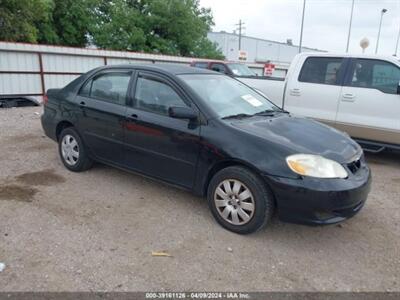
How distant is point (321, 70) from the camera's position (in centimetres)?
645

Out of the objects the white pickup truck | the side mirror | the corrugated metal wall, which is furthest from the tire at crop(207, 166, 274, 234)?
the corrugated metal wall

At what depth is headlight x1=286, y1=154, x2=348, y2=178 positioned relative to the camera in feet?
10.1

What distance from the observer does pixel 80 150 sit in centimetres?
480

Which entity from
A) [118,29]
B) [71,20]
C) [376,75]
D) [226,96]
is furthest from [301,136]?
[118,29]

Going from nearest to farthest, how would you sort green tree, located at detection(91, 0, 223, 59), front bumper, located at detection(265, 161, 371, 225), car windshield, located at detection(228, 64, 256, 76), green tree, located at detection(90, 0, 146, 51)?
front bumper, located at detection(265, 161, 371, 225) → car windshield, located at detection(228, 64, 256, 76) → green tree, located at detection(90, 0, 146, 51) → green tree, located at detection(91, 0, 223, 59)

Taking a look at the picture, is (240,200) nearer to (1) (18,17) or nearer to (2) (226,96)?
(2) (226,96)

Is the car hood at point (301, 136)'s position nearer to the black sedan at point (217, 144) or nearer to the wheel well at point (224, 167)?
the black sedan at point (217, 144)

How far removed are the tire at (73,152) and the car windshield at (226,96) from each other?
1.86 metres

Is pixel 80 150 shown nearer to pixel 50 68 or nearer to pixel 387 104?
pixel 387 104

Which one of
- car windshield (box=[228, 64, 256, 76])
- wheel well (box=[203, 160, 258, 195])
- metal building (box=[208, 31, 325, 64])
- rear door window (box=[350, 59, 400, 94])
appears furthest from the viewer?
metal building (box=[208, 31, 325, 64])

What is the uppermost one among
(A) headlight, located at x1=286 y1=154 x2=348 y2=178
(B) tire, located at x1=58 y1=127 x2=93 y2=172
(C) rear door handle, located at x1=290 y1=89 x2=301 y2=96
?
(C) rear door handle, located at x1=290 y1=89 x2=301 y2=96

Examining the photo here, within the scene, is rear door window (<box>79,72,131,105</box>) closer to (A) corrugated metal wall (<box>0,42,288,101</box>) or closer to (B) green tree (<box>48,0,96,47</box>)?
(A) corrugated metal wall (<box>0,42,288,101</box>)

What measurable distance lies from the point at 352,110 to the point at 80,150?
4.58 m

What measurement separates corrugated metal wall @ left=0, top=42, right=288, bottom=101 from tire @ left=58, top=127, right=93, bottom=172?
742 centimetres
